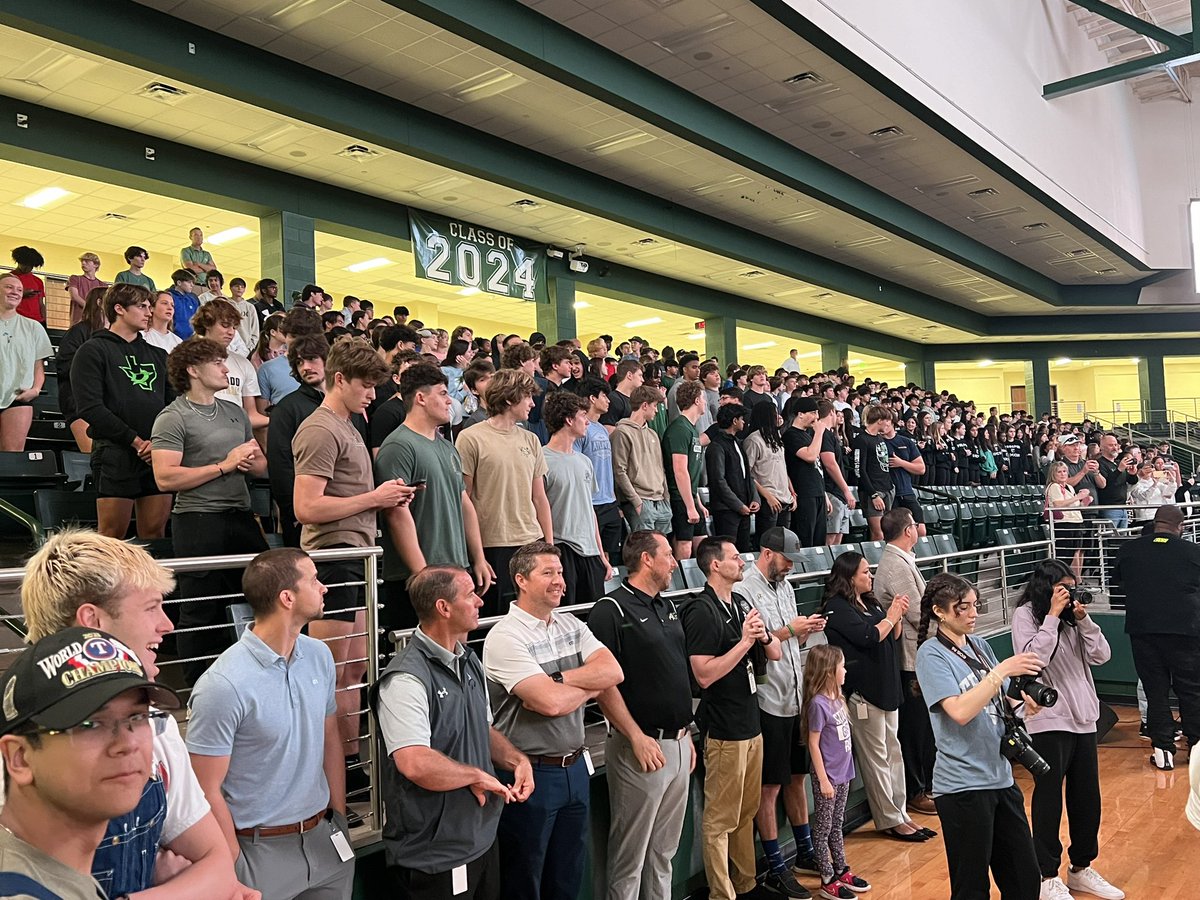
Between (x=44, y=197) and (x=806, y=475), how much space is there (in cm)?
1095

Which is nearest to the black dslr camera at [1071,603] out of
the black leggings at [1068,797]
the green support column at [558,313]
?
the black leggings at [1068,797]

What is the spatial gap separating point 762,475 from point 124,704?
6410 mm

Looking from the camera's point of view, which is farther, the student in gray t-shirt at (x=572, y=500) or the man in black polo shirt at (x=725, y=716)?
the student in gray t-shirt at (x=572, y=500)

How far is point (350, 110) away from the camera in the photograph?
33.5 feet

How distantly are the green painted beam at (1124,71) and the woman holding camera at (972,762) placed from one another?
46.3ft

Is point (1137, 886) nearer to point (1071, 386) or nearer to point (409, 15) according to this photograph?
point (409, 15)

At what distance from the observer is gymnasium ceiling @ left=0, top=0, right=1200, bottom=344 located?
8719 mm

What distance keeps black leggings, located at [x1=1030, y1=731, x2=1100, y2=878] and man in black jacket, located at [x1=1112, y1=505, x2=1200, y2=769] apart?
2.58m

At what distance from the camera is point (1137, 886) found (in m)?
5.27

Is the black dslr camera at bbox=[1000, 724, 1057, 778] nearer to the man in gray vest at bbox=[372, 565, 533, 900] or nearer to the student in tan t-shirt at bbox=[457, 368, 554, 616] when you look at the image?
the man in gray vest at bbox=[372, 565, 533, 900]

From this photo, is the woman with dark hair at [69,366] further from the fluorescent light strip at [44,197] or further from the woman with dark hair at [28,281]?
the fluorescent light strip at [44,197]

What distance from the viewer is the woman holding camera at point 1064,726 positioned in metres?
4.93

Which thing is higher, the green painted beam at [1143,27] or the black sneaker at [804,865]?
the green painted beam at [1143,27]

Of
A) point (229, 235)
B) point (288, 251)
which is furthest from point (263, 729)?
point (229, 235)
